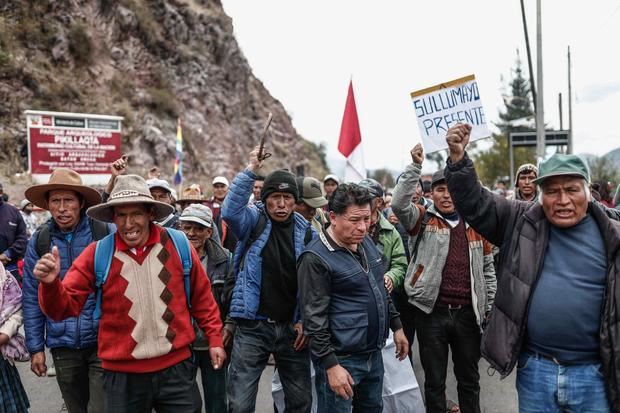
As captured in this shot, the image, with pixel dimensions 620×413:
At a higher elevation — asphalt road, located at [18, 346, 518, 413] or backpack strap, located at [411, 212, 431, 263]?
backpack strap, located at [411, 212, 431, 263]

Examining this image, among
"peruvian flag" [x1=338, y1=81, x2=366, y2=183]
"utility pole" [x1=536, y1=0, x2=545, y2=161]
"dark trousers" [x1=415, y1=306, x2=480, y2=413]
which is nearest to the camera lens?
"dark trousers" [x1=415, y1=306, x2=480, y2=413]

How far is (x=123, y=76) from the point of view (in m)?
25.1

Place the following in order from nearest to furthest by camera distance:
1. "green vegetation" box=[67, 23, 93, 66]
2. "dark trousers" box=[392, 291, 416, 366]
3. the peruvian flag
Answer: "dark trousers" box=[392, 291, 416, 366], the peruvian flag, "green vegetation" box=[67, 23, 93, 66]

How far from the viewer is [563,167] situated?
2404 millimetres

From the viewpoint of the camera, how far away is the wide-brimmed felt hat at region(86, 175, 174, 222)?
A: 2.68 meters

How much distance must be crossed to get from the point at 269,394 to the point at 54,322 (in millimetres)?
2516

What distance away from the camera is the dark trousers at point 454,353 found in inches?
145

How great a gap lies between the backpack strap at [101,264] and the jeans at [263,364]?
1.01 meters

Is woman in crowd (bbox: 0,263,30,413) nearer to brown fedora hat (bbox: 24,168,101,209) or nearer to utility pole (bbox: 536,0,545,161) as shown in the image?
brown fedora hat (bbox: 24,168,101,209)

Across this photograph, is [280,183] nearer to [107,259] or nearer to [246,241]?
[246,241]

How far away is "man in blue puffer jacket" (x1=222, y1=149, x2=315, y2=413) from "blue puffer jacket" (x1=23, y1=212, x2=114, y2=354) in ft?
2.95

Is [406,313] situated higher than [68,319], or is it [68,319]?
[68,319]

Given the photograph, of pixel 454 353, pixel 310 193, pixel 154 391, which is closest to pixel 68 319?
pixel 154 391

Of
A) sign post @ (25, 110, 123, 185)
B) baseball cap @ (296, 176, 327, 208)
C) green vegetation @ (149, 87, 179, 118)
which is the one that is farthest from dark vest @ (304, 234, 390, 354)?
green vegetation @ (149, 87, 179, 118)
